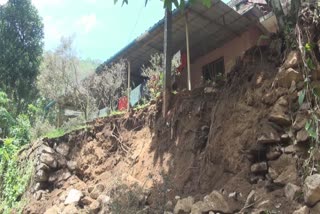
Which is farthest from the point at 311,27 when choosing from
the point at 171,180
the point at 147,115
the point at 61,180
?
the point at 61,180

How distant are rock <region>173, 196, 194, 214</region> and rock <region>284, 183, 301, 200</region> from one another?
1.49m

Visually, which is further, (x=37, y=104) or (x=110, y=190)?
(x=37, y=104)

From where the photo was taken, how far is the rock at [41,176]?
10.5 metres

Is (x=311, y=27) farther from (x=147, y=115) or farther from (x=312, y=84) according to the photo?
(x=147, y=115)

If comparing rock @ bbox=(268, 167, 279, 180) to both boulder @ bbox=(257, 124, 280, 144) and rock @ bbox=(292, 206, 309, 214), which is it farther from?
rock @ bbox=(292, 206, 309, 214)

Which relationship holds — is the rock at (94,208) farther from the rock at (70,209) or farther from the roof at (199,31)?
the roof at (199,31)

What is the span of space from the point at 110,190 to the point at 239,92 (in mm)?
3226

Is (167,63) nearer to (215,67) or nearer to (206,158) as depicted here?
(206,158)

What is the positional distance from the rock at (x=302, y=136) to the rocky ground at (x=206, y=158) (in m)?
0.01

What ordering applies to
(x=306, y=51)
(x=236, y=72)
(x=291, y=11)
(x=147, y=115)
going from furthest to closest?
1. (x=147, y=115)
2. (x=236, y=72)
3. (x=291, y=11)
4. (x=306, y=51)

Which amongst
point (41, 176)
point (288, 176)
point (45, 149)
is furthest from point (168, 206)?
point (45, 149)

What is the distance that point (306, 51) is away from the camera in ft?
19.2

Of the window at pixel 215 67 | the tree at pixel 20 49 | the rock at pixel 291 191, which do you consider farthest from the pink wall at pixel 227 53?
the tree at pixel 20 49

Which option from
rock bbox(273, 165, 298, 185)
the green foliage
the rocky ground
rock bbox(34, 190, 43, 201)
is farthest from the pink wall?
the green foliage
